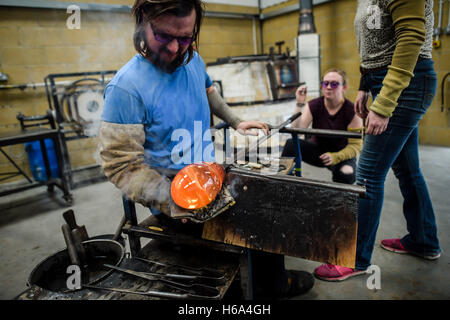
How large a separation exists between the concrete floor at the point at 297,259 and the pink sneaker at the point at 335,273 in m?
0.04

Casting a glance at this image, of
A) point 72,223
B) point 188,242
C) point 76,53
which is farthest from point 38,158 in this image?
point 188,242

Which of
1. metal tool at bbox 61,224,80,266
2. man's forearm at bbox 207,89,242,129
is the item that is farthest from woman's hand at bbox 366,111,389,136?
metal tool at bbox 61,224,80,266

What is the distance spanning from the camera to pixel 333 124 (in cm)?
253

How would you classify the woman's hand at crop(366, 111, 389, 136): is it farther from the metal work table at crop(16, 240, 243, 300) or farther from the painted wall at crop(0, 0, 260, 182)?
the painted wall at crop(0, 0, 260, 182)

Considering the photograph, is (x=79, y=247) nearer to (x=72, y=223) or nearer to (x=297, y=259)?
(x=72, y=223)

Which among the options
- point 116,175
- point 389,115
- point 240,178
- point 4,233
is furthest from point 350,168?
point 4,233

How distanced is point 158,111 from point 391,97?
1019 mm

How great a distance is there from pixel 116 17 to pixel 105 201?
2590mm

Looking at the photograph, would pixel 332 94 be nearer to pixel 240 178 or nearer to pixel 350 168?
pixel 350 168

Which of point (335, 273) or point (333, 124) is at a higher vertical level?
point (333, 124)

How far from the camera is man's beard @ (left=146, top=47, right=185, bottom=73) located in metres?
1.12

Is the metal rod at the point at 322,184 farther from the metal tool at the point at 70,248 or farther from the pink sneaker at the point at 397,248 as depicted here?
the pink sneaker at the point at 397,248

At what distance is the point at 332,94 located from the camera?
2.46 metres

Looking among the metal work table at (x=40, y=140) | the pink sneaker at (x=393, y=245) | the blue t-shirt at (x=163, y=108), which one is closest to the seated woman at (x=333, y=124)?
the pink sneaker at (x=393, y=245)
